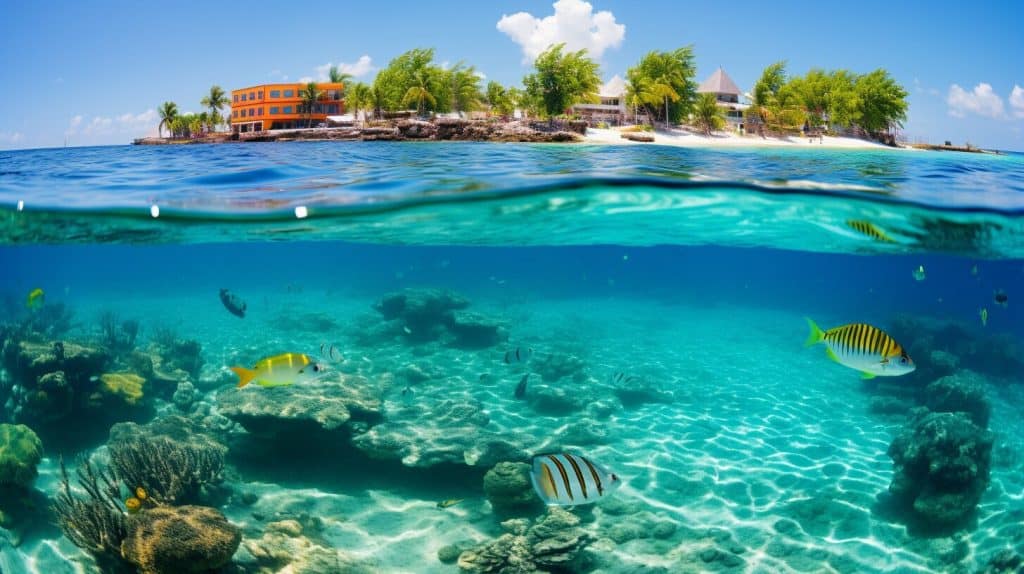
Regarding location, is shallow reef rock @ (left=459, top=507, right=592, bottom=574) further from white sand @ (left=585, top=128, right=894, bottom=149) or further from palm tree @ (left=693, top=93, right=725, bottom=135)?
palm tree @ (left=693, top=93, right=725, bottom=135)

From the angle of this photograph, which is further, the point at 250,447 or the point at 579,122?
the point at 579,122

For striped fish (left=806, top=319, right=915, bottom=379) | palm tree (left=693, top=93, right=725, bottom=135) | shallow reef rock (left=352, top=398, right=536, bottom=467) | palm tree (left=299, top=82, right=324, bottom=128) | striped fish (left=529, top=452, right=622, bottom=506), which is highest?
palm tree (left=299, top=82, right=324, bottom=128)

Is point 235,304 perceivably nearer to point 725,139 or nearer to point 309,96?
point 725,139

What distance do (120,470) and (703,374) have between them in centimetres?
1459

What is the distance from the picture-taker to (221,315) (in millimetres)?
29344

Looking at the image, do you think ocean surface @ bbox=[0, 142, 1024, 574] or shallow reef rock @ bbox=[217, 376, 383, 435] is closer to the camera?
ocean surface @ bbox=[0, 142, 1024, 574]

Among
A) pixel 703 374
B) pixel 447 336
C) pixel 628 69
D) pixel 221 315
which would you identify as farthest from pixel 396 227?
pixel 628 69

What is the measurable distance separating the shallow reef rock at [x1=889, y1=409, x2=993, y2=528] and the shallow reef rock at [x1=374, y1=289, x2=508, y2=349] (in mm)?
11036

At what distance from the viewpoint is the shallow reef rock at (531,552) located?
21.6 feet

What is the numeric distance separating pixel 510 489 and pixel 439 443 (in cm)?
157

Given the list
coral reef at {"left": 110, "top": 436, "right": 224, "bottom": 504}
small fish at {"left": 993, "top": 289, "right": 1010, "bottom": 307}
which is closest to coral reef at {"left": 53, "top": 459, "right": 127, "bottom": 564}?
coral reef at {"left": 110, "top": 436, "right": 224, "bottom": 504}

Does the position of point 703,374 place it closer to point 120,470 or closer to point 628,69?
point 120,470

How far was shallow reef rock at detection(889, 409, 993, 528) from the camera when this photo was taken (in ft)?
26.6

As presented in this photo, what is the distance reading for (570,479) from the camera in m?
3.89
